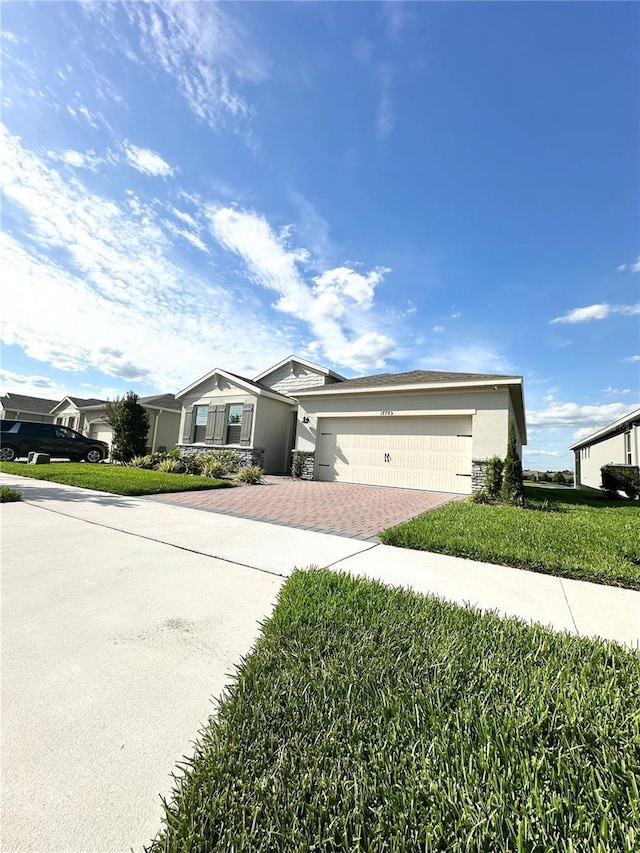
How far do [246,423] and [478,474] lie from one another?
8.62 metres

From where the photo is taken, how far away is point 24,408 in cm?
2852

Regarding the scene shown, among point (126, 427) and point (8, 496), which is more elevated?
point (126, 427)

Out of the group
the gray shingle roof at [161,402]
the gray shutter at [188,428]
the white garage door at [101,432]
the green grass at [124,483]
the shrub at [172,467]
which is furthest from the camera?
the white garage door at [101,432]

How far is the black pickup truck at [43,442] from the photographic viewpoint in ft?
44.4

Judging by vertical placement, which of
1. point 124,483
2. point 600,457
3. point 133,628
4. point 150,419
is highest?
point 150,419

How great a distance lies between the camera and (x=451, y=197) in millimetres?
8977

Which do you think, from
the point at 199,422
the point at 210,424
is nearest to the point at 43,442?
the point at 199,422

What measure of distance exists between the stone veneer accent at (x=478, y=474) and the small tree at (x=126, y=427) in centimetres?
1371

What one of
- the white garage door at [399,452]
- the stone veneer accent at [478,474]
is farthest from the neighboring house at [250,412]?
the stone veneer accent at [478,474]

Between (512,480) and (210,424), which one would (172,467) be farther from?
(512,480)

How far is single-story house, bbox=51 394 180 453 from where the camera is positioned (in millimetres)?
20562

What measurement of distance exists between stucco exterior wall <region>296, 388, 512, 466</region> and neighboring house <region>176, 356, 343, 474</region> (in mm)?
1642

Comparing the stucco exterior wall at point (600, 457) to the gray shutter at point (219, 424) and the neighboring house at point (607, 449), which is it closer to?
the neighboring house at point (607, 449)

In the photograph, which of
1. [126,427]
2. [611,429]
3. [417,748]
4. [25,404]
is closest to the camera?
[417,748]
